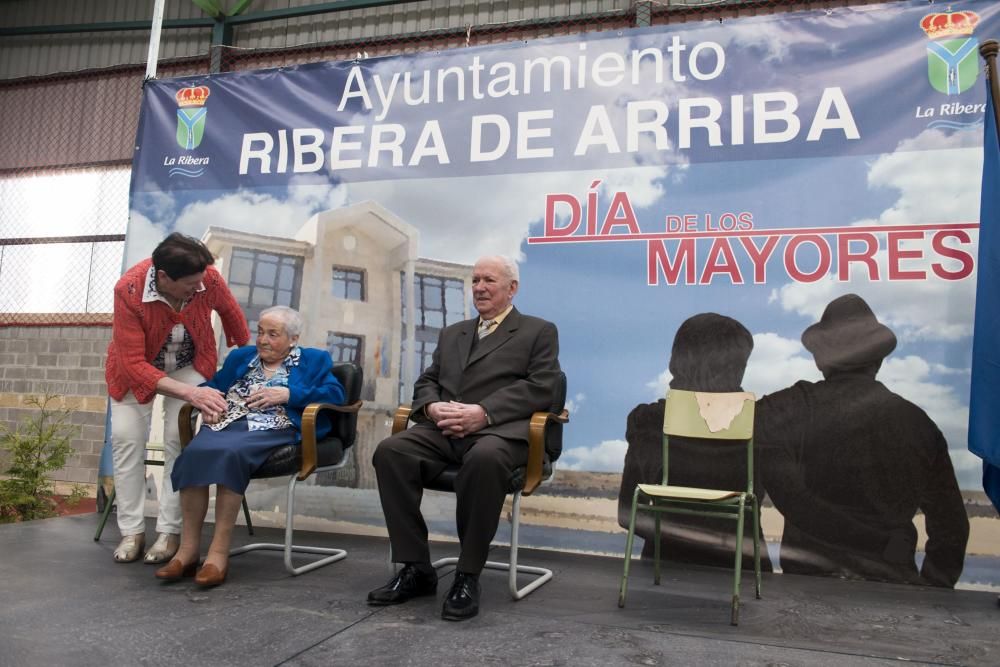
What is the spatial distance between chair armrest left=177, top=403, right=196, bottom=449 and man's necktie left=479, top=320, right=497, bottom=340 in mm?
1183

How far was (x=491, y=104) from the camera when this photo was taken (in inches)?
145

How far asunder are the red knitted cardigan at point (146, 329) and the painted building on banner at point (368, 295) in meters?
0.69

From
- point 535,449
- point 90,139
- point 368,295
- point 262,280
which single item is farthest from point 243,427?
point 90,139

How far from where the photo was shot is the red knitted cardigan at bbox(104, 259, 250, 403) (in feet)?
9.27

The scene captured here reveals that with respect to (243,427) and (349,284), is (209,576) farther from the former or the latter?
(349,284)

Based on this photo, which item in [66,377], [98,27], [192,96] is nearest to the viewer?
[192,96]

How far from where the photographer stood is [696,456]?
323 cm

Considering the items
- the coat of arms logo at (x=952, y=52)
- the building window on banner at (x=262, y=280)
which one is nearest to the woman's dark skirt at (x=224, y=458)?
the building window on banner at (x=262, y=280)

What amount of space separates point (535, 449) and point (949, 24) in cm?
256

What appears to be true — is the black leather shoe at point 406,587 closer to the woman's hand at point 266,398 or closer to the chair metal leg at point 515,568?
the chair metal leg at point 515,568

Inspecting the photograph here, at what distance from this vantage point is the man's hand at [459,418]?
2.52 meters

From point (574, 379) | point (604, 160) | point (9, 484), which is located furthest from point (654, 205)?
point (9, 484)

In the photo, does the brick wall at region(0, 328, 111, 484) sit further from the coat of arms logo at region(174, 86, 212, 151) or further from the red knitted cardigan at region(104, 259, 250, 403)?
the red knitted cardigan at region(104, 259, 250, 403)

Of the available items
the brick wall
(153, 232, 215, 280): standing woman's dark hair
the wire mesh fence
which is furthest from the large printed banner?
the brick wall
